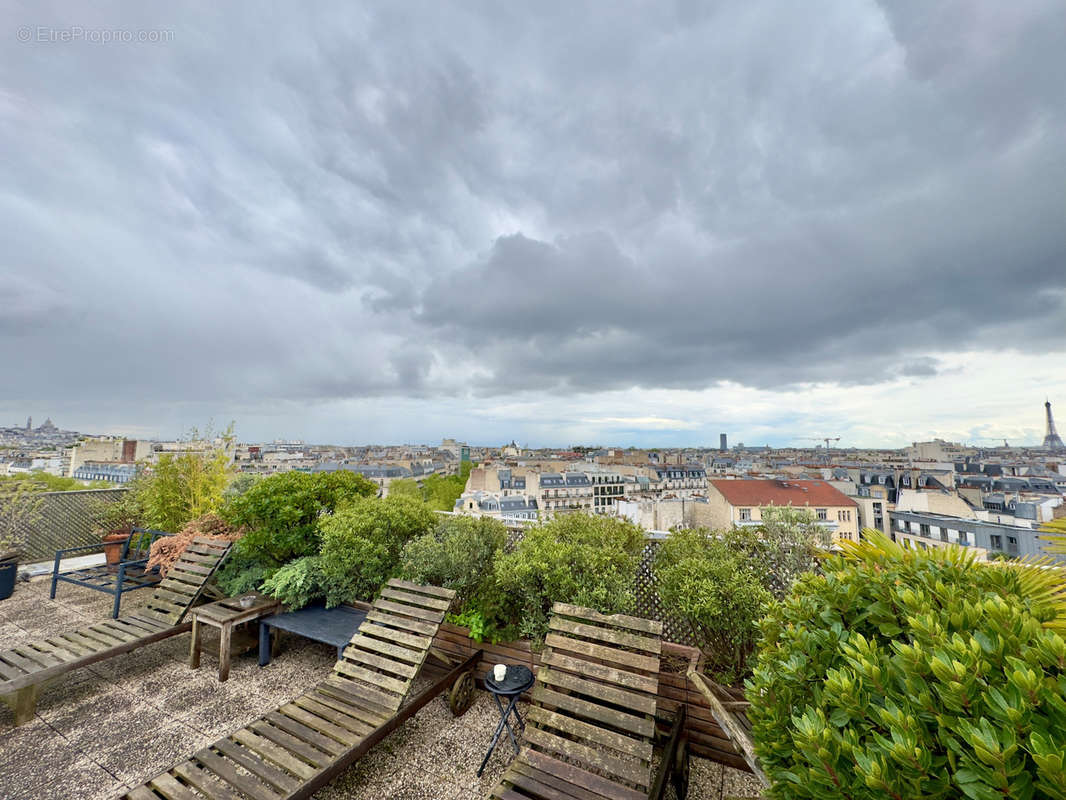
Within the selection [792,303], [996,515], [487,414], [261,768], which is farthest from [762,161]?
[487,414]

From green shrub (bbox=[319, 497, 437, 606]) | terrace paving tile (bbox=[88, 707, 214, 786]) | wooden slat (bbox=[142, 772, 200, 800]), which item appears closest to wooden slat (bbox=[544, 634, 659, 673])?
wooden slat (bbox=[142, 772, 200, 800])

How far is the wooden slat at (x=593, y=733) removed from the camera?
233cm

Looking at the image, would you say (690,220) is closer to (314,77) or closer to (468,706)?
(314,77)

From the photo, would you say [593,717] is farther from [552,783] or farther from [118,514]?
[118,514]

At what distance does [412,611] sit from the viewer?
3523mm

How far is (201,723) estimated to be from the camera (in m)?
3.22

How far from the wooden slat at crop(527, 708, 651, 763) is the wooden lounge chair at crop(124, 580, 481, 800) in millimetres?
986

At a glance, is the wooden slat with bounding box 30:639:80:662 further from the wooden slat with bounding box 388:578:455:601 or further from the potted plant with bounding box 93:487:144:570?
the potted plant with bounding box 93:487:144:570

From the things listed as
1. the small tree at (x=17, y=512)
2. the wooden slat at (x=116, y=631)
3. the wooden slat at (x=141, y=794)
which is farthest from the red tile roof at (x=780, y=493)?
the small tree at (x=17, y=512)

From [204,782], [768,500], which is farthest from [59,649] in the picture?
[768,500]

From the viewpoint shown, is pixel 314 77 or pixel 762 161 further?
pixel 762 161

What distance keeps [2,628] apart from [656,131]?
14.5 metres

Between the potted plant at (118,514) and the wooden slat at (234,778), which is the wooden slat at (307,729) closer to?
the wooden slat at (234,778)

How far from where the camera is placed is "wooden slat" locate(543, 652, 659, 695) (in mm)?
2566
